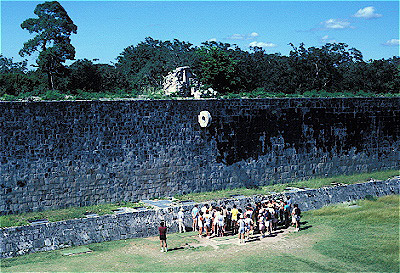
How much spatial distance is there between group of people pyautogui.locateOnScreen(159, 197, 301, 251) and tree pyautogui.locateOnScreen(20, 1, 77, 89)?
43.1 feet

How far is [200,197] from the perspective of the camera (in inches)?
864

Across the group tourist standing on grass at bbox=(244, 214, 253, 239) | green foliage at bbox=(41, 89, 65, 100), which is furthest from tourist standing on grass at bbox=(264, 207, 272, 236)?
green foliage at bbox=(41, 89, 65, 100)

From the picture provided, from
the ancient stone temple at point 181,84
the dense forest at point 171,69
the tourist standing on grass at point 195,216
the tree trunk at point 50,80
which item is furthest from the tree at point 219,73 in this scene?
the tourist standing on grass at point 195,216

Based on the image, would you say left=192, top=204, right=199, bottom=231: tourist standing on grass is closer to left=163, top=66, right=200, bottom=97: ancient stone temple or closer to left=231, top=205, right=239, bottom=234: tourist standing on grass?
left=231, top=205, right=239, bottom=234: tourist standing on grass

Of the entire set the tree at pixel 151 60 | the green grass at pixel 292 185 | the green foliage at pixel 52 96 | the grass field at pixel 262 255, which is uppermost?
the tree at pixel 151 60

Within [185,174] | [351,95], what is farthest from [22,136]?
[351,95]

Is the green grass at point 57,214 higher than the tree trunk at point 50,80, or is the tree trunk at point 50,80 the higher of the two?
the tree trunk at point 50,80

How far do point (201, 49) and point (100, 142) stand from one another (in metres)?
17.5

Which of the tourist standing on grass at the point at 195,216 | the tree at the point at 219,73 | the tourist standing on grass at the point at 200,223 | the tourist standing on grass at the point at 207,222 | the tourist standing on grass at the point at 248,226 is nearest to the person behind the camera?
the tourist standing on grass at the point at 248,226

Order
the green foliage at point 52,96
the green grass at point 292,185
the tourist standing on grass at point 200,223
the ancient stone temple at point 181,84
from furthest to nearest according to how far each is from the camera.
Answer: the ancient stone temple at point 181,84 < the green grass at point 292,185 < the green foliage at point 52,96 < the tourist standing on grass at point 200,223

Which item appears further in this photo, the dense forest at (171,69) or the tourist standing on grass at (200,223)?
the dense forest at (171,69)

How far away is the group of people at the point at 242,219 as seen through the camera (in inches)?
717

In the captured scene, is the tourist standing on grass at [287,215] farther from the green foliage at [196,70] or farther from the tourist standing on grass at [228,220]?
the green foliage at [196,70]

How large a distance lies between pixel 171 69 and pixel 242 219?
829 inches
